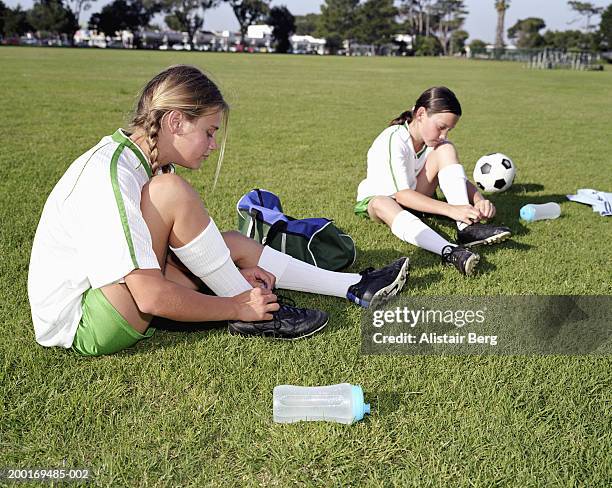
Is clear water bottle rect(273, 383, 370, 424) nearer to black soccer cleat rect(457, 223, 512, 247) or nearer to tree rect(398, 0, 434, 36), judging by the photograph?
black soccer cleat rect(457, 223, 512, 247)

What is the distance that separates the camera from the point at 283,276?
3.20 meters

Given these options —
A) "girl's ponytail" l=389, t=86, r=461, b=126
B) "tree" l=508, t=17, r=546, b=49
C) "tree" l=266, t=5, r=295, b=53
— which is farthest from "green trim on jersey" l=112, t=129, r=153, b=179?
"tree" l=508, t=17, r=546, b=49

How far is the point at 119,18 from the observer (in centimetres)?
7431

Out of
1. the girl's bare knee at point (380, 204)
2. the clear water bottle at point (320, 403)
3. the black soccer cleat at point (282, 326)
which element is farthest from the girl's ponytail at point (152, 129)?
the girl's bare knee at point (380, 204)

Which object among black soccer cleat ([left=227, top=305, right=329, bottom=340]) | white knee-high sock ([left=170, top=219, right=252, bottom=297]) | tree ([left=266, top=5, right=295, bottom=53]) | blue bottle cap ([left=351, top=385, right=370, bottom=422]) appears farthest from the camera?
tree ([left=266, top=5, right=295, bottom=53])

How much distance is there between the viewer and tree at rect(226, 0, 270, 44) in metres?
84.2

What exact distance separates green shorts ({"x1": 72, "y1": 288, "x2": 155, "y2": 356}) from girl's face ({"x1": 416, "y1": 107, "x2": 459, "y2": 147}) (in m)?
2.48

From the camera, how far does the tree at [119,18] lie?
7386 cm

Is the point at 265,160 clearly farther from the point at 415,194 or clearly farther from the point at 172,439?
the point at 172,439

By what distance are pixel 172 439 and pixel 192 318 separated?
1.73 ft

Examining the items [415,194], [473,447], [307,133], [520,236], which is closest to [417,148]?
[415,194]

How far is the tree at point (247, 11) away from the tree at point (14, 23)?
93.0 ft

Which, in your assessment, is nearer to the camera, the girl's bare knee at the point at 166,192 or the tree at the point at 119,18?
the girl's bare knee at the point at 166,192

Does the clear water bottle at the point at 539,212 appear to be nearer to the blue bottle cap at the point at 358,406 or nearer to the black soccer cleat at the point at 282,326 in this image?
the black soccer cleat at the point at 282,326
